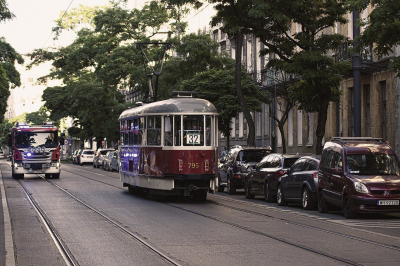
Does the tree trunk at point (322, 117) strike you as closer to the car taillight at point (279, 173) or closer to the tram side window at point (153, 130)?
the car taillight at point (279, 173)

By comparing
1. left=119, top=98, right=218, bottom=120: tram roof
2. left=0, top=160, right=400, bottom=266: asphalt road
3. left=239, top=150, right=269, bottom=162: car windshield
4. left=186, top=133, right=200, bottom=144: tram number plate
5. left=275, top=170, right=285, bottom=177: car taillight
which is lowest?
left=0, top=160, right=400, bottom=266: asphalt road

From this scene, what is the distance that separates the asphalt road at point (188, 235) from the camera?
35.2 ft

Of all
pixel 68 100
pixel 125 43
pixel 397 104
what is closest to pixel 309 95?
pixel 397 104

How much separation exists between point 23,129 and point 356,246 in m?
28.0

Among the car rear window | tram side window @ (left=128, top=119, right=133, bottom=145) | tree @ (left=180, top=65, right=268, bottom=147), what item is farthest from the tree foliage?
tree @ (left=180, top=65, right=268, bottom=147)

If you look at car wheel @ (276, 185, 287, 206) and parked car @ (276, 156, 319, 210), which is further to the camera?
car wheel @ (276, 185, 287, 206)

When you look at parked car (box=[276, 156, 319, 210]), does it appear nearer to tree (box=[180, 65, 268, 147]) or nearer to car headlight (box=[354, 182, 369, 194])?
car headlight (box=[354, 182, 369, 194])

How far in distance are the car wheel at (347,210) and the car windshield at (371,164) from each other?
2.41 ft

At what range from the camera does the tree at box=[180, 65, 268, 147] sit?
39.6 meters

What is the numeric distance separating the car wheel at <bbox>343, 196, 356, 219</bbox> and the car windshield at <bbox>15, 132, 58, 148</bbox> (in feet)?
75.9

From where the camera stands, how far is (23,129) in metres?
37.7

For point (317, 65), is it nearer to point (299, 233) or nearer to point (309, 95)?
point (309, 95)

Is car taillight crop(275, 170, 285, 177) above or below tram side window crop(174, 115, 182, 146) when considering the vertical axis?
below

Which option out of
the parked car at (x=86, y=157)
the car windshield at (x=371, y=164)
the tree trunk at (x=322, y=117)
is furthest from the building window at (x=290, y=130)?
the parked car at (x=86, y=157)
